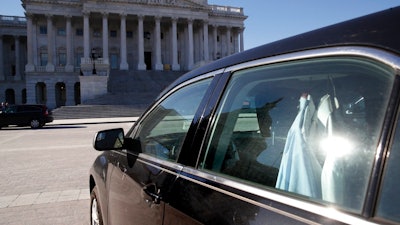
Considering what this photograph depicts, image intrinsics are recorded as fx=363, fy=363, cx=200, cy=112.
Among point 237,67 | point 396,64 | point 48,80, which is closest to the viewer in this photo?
point 396,64

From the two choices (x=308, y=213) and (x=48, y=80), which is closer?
(x=308, y=213)

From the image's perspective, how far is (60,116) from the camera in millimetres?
36906

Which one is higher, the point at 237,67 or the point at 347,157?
the point at 237,67

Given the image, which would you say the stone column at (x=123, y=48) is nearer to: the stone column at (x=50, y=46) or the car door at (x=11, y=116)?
the stone column at (x=50, y=46)

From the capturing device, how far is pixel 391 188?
107cm

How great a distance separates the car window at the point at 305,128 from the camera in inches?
48.1

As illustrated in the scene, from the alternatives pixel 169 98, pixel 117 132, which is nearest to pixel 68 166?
pixel 117 132

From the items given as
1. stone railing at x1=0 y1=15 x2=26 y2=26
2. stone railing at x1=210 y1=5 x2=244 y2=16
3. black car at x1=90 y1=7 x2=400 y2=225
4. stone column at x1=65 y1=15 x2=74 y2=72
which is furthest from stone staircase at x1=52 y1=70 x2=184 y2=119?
black car at x1=90 y1=7 x2=400 y2=225

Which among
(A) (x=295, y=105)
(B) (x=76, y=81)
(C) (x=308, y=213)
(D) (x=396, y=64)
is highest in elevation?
(B) (x=76, y=81)

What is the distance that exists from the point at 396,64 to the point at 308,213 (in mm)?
556

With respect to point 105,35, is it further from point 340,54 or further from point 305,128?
point 340,54

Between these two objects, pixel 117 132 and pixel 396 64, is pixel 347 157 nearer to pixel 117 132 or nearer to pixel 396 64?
pixel 396 64

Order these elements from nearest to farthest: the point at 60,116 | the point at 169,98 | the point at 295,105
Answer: the point at 295,105
the point at 169,98
the point at 60,116

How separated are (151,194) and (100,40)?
213 feet
